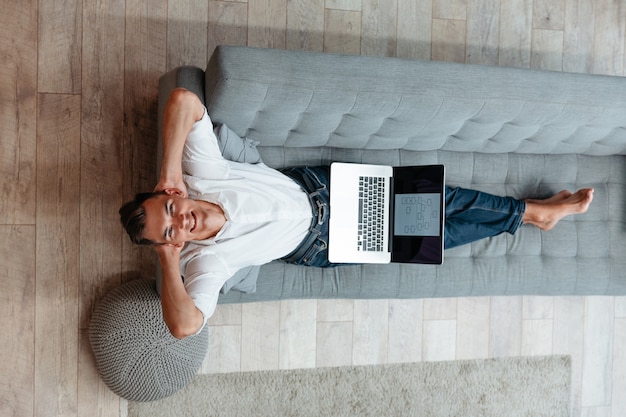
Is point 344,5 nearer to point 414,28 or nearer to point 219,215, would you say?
point 414,28

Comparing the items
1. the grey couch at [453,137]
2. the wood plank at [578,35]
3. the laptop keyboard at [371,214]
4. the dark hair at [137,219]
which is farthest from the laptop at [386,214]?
the wood plank at [578,35]

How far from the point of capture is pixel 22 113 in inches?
85.2

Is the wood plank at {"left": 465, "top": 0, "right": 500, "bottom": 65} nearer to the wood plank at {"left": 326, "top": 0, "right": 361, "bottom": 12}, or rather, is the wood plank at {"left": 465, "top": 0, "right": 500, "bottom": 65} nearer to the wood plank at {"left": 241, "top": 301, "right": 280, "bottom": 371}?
the wood plank at {"left": 326, "top": 0, "right": 361, "bottom": 12}

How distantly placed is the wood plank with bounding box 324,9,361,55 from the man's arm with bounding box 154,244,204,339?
45.1 inches

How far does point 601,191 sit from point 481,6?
93 cm

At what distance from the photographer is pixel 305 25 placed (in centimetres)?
241

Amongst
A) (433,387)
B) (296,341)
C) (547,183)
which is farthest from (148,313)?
(547,183)

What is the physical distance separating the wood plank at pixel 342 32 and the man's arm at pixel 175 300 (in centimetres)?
115

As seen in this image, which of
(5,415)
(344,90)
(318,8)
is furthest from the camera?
(318,8)

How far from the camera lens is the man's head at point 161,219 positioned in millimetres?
1668

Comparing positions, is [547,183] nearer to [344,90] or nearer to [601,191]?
[601,191]

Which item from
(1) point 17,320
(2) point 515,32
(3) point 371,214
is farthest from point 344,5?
(1) point 17,320

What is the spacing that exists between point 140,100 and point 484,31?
4.83 feet

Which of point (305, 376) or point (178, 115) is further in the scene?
point (305, 376)
